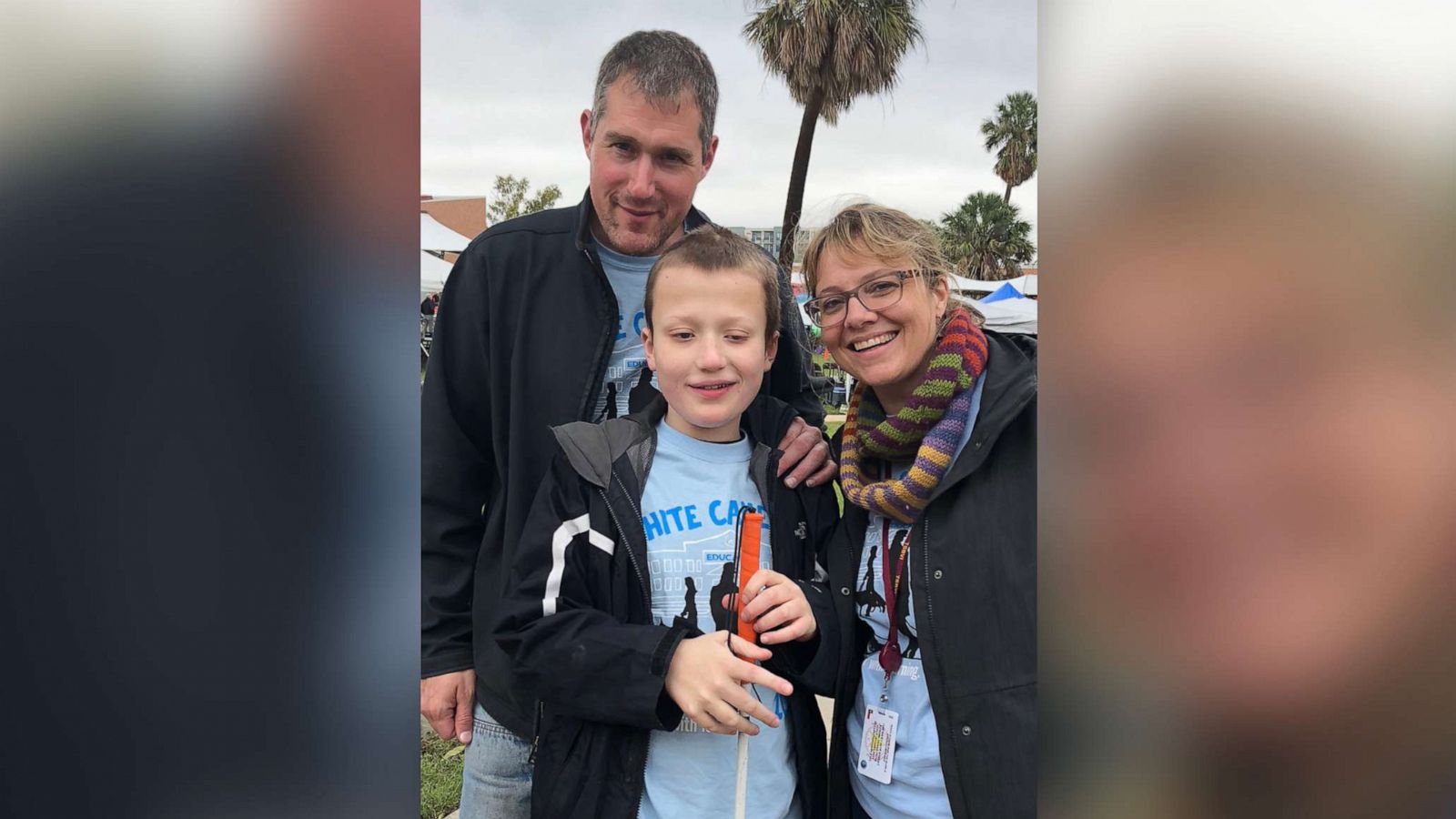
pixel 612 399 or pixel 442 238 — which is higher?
pixel 442 238

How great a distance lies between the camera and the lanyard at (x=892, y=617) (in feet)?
5.04

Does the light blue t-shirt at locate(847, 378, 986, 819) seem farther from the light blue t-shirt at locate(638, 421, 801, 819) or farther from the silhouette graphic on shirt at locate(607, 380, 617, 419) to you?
the silhouette graphic on shirt at locate(607, 380, 617, 419)

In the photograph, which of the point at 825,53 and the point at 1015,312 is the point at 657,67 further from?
the point at 1015,312

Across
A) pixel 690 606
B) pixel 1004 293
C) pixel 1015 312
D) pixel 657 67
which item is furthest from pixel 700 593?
pixel 1004 293

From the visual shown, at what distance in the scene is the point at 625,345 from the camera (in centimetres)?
195

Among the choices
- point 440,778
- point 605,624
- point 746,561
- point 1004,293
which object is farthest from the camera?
point 1004,293

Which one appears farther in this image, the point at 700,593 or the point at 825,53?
the point at 825,53

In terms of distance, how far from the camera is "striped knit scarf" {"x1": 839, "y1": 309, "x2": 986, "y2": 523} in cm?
150

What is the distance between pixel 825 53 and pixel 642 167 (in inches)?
46.3
